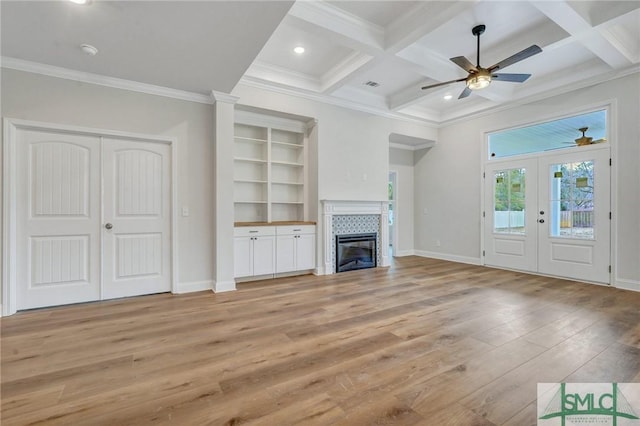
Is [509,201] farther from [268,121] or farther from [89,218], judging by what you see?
[89,218]

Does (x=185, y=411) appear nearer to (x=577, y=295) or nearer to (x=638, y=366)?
(x=638, y=366)

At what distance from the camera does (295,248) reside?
16.2 ft

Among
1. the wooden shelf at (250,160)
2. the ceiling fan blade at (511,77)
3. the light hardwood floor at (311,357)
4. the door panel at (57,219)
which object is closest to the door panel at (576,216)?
the light hardwood floor at (311,357)

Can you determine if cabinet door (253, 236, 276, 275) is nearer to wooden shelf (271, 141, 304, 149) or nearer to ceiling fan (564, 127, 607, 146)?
wooden shelf (271, 141, 304, 149)

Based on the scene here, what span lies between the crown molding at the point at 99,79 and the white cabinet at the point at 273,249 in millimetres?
1992

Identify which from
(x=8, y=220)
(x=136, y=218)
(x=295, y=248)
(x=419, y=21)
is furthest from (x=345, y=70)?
(x=8, y=220)

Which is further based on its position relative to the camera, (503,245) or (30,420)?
(503,245)

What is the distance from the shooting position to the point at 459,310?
10.5 ft

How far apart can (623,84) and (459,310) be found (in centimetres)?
417

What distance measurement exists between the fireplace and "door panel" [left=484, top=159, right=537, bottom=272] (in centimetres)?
234

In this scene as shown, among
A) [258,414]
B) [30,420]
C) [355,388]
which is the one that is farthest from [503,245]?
[30,420]

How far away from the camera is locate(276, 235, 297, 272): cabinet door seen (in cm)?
478

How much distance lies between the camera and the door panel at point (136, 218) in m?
3.64

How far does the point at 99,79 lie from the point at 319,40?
8.97 feet
